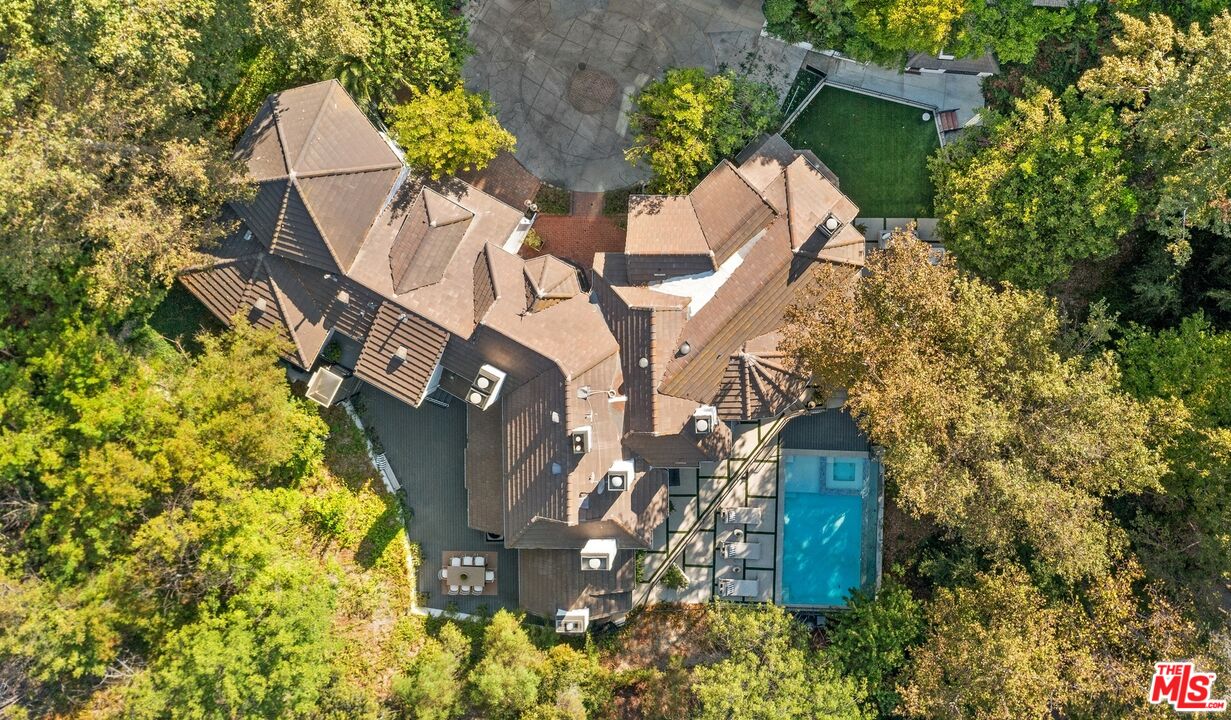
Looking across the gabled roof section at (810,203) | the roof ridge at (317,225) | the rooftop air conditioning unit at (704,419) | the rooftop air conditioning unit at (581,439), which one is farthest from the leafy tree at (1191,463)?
the roof ridge at (317,225)

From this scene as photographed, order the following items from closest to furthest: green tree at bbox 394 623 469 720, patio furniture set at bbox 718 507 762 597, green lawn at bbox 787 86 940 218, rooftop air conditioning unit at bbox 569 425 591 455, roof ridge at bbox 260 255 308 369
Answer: rooftop air conditioning unit at bbox 569 425 591 455, roof ridge at bbox 260 255 308 369, green tree at bbox 394 623 469 720, green lawn at bbox 787 86 940 218, patio furniture set at bbox 718 507 762 597

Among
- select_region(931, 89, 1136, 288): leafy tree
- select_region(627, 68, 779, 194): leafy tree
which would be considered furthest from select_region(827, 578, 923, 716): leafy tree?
select_region(627, 68, 779, 194): leafy tree

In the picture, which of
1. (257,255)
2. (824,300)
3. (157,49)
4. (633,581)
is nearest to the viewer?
(157,49)

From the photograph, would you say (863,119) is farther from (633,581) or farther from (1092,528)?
(633,581)

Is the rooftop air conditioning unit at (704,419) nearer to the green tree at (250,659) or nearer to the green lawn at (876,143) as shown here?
the green lawn at (876,143)

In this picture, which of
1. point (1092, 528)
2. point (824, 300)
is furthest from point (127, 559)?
point (1092, 528)

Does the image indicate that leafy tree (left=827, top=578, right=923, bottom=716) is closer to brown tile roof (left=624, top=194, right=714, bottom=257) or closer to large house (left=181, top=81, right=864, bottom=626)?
large house (left=181, top=81, right=864, bottom=626)

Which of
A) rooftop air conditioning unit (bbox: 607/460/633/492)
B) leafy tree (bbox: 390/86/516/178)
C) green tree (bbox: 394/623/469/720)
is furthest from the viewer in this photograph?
green tree (bbox: 394/623/469/720)
